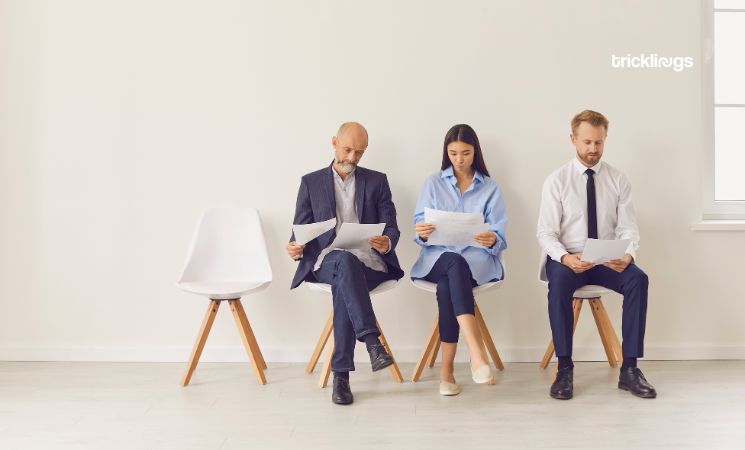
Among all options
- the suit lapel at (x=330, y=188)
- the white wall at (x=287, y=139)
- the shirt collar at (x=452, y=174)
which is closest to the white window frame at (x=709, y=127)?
the white wall at (x=287, y=139)

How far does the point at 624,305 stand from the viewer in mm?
2961

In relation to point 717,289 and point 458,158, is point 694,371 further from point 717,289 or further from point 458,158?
point 458,158

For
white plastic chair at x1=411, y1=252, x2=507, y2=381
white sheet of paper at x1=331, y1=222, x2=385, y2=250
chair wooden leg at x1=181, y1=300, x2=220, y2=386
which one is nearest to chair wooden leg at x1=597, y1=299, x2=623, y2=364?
white plastic chair at x1=411, y1=252, x2=507, y2=381

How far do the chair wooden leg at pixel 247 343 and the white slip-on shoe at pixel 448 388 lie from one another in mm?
826

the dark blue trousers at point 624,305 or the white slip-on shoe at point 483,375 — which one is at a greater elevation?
the dark blue trousers at point 624,305

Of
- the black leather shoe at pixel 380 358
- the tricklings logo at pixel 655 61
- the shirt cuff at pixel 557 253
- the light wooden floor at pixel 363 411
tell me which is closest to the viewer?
the light wooden floor at pixel 363 411

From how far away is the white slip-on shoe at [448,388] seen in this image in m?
2.93

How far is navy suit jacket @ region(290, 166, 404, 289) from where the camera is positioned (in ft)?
10.7

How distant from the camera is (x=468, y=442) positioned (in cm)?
235

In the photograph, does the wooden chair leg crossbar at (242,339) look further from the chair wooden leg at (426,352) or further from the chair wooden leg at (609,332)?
the chair wooden leg at (609,332)

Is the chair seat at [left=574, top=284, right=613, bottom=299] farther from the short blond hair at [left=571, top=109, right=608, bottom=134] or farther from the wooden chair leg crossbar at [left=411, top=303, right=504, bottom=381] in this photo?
the short blond hair at [left=571, top=109, right=608, bottom=134]

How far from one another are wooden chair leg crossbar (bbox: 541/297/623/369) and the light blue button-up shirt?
467 millimetres

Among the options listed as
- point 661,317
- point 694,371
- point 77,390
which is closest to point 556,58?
point 661,317

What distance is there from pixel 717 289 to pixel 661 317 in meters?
0.32
